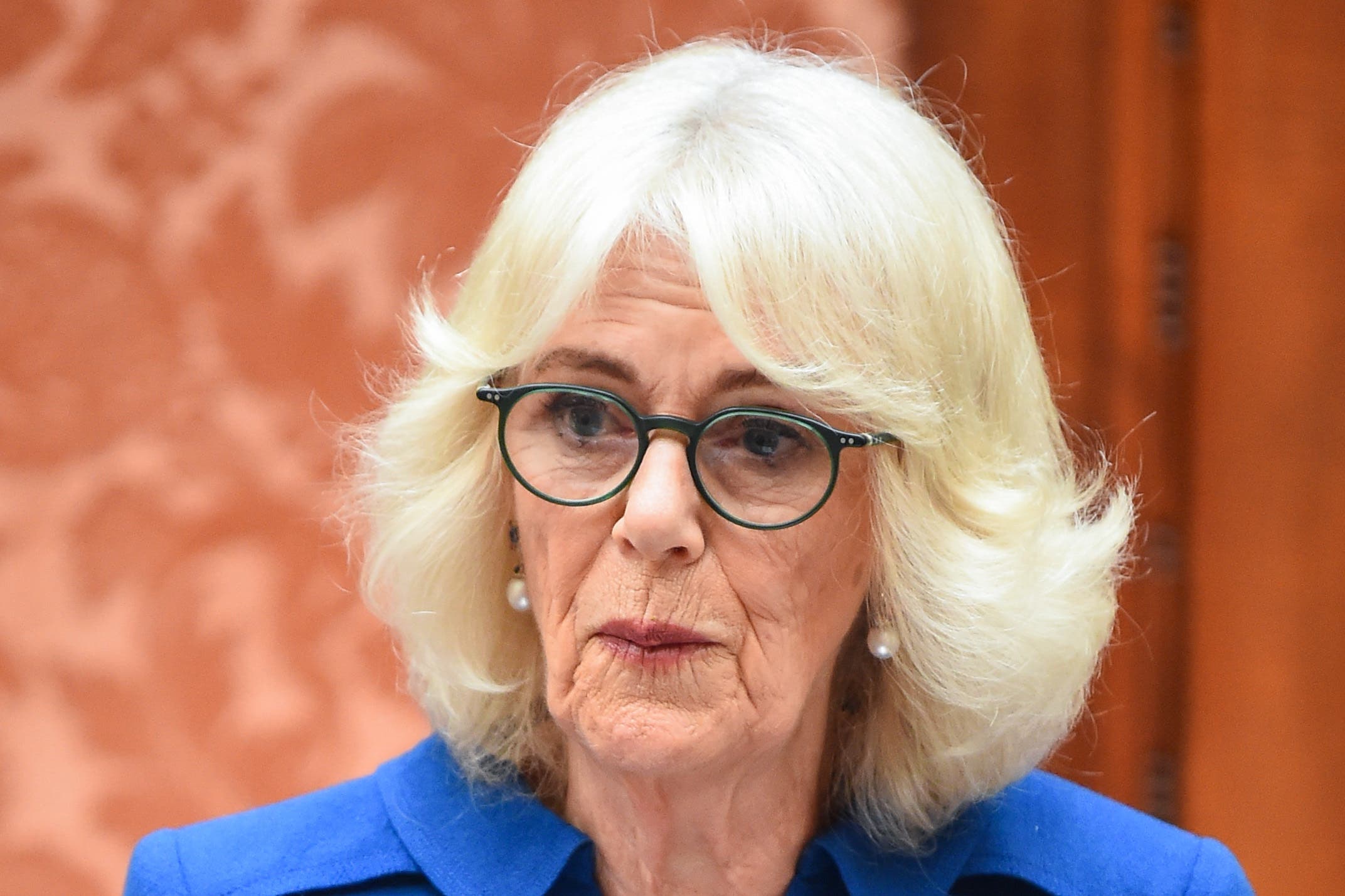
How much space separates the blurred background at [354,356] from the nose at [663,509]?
1205 mm

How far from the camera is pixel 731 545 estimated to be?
1.53 m

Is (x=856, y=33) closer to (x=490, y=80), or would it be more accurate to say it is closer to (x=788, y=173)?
(x=490, y=80)

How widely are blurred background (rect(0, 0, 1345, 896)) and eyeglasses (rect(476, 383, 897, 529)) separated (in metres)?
1.08

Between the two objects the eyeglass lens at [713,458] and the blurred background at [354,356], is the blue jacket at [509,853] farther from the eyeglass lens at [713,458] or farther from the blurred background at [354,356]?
the blurred background at [354,356]

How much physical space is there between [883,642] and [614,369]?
1.62ft

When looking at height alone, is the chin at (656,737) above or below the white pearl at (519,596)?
below

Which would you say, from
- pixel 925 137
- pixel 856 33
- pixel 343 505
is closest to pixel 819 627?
pixel 925 137

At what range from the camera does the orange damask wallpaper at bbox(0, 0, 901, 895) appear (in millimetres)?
2447

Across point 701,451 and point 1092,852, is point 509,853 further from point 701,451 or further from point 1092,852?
point 1092,852

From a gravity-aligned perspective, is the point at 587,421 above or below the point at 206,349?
below

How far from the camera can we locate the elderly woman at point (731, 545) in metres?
Result: 1.51

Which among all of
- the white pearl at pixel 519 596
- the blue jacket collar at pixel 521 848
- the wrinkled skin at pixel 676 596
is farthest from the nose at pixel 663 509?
the blue jacket collar at pixel 521 848

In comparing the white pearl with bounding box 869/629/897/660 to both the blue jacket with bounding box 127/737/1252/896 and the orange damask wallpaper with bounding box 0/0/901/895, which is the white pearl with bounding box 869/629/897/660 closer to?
the blue jacket with bounding box 127/737/1252/896

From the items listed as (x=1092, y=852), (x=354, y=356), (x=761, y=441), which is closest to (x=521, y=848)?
(x=761, y=441)
